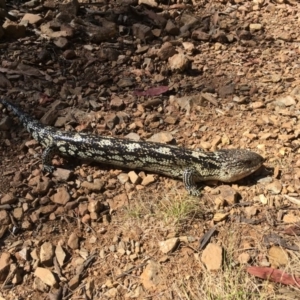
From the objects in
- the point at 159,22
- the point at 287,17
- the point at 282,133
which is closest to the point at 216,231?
the point at 282,133

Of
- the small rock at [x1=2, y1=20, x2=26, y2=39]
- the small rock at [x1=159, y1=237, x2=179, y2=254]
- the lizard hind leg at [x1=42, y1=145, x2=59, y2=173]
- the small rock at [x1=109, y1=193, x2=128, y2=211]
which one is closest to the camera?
the small rock at [x1=159, y1=237, x2=179, y2=254]

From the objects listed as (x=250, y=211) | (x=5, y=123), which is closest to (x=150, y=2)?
(x=5, y=123)

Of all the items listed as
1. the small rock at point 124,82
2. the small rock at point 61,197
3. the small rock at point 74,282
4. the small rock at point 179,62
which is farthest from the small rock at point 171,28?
the small rock at point 74,282

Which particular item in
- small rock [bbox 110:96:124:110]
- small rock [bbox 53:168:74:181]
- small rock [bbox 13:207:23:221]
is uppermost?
small rock [bbox 110:96:124:110]

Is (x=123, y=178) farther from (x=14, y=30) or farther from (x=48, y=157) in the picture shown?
(x=14, y=30)

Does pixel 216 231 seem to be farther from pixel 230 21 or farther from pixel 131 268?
pixel 230 21

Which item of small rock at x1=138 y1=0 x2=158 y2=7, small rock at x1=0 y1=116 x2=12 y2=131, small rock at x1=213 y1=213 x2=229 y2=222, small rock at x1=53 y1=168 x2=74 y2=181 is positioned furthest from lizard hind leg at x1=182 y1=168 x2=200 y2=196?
small rock at x1=138 y1=0 x2=158 y2=7

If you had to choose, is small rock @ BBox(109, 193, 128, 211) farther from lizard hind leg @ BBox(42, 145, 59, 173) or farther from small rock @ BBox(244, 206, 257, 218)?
small rock @ BBox(244, 206, 257, 218)
